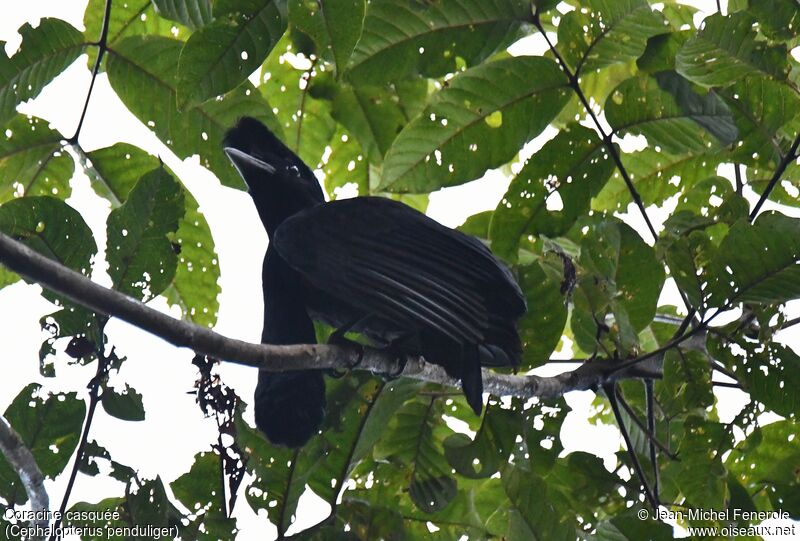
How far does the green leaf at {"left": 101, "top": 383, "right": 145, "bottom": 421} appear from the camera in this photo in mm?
2523

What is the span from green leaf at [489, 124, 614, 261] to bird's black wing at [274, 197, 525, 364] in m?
0.14

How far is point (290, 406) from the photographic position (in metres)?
2.77

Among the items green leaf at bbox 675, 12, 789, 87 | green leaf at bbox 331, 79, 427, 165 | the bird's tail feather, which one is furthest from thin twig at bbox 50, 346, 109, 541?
green leaf at bbox 675, 12, 789, 87

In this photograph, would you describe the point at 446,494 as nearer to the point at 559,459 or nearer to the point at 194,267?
the point at 559,459

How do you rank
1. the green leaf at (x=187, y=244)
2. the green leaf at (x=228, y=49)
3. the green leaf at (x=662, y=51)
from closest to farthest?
the green leaf at (x=228, y=49)
the green leaf at (x=662, y=51)
the green leaf at (x=187, y=244)

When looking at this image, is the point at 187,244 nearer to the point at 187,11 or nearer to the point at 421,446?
the point at 187,11

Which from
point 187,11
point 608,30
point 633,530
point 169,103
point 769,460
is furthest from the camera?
point 169,103

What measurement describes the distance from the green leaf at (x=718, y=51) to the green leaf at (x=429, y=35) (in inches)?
18.5

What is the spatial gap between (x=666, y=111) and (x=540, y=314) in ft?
2.35

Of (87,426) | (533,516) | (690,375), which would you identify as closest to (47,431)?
(87,426)

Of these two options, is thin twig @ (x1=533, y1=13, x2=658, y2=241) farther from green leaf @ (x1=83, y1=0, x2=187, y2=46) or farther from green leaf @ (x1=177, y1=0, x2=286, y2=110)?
green leaf @ (x1=83, y1=0, x2=187, y2=46)

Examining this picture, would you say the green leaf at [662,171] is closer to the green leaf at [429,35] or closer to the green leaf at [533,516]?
the green leaf at [429,35]

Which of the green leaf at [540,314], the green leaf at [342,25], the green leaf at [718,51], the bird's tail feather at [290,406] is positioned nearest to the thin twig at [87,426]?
the bird's tail feather at [290,406]

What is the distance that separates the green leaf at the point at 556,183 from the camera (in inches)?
120
